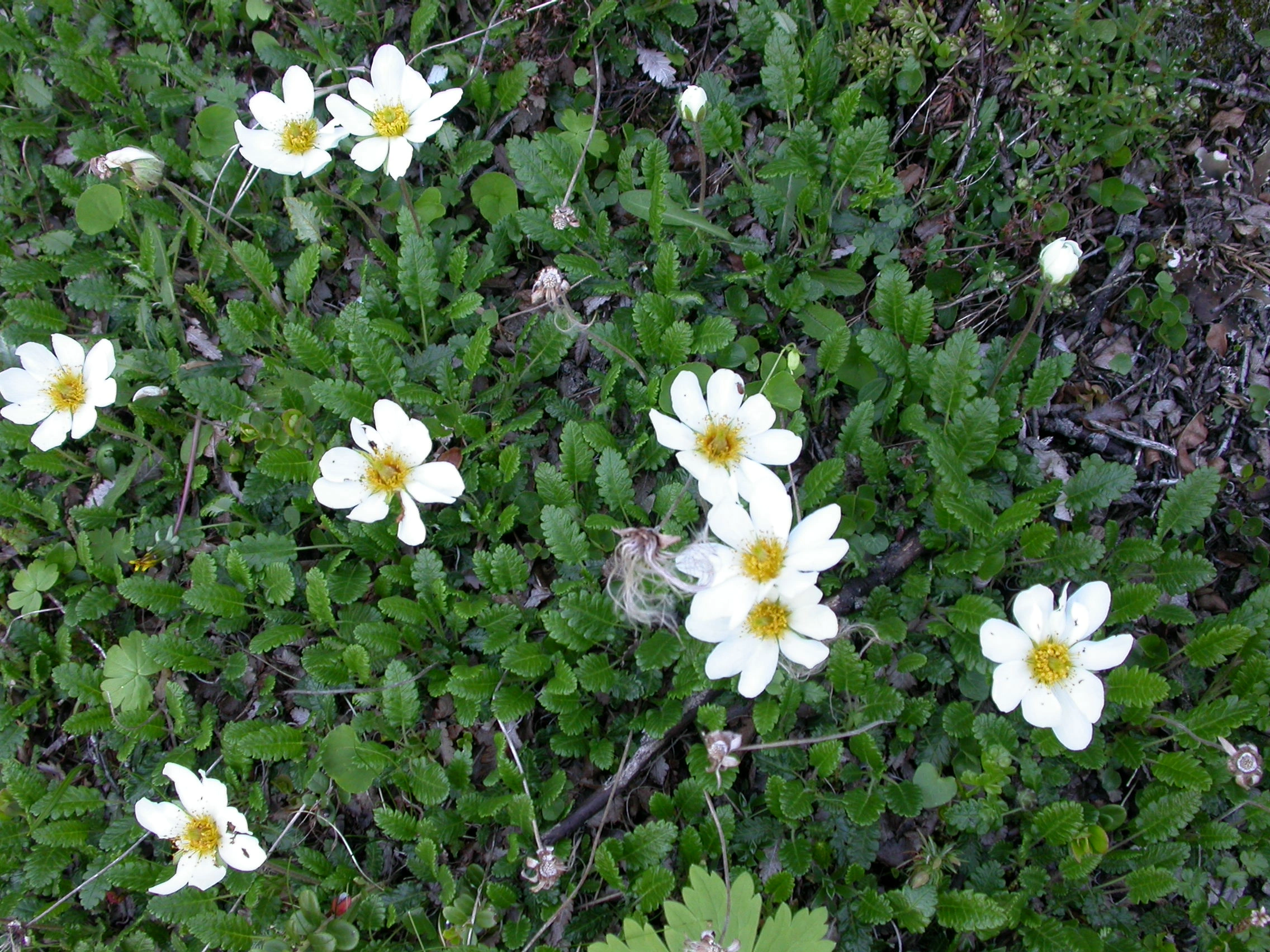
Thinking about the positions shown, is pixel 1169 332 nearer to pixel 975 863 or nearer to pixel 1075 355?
pixel 1075 355

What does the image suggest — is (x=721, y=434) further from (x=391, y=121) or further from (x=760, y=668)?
(x=391, y=121)

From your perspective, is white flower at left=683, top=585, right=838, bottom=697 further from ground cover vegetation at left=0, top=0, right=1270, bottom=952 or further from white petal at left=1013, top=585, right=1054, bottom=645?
white petal at left=1013, top=585, right=1054, bottom=645

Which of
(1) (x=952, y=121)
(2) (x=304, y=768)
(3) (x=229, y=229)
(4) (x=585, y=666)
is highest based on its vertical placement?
→ (1) (x=952, y=121)

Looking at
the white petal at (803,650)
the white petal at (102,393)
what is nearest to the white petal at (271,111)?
the white petal at (102,393)

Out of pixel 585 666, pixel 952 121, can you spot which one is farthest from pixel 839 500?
pixel 952 121

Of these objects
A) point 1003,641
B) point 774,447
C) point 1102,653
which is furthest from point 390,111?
point 1102,653

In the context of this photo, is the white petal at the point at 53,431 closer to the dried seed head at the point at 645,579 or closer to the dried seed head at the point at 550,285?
the dried seed head at the point at 550,285

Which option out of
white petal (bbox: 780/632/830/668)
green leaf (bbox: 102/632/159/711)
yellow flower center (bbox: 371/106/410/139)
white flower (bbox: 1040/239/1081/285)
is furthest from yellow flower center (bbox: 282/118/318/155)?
white flower (bbox: 1040/239/1081/285)

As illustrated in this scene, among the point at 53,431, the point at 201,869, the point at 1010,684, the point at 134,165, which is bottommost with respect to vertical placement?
the point at 201,869
